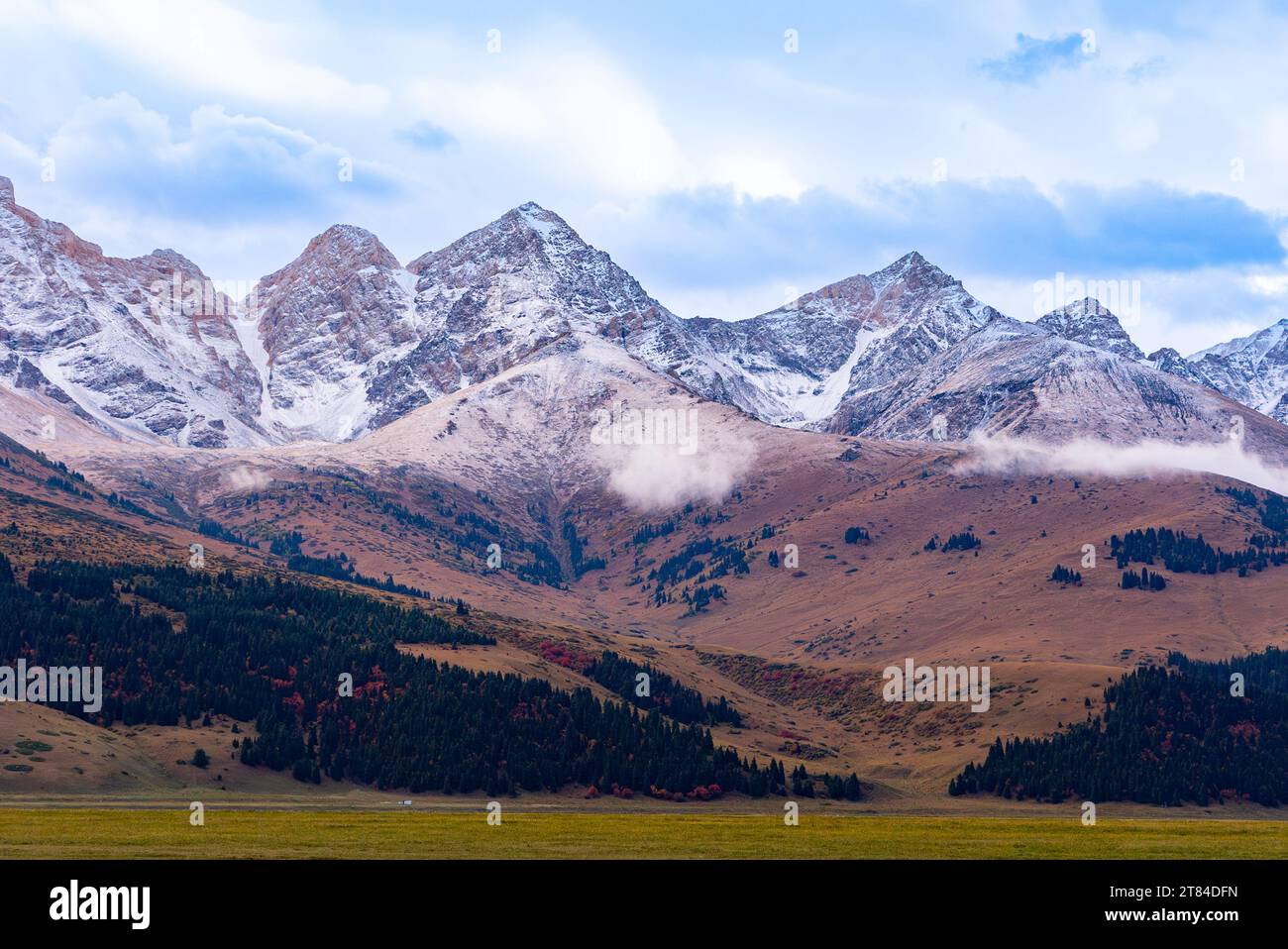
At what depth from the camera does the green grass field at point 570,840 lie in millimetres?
68106

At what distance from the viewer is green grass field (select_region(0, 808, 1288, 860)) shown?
6811cm

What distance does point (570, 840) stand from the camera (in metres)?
79.5

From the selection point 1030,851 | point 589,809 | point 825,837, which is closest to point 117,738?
point 589,809
